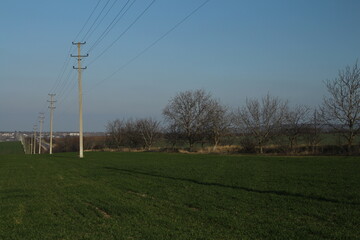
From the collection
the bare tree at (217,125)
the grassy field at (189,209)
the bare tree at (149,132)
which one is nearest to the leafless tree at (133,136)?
the bare tree at (149,132)

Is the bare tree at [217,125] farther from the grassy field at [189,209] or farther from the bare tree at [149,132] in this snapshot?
the grassy field at [189,209]

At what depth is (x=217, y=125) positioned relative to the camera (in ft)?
217

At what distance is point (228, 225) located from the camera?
9.61m

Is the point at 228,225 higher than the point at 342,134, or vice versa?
the point at 342,134

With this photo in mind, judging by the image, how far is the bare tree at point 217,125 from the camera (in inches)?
2586

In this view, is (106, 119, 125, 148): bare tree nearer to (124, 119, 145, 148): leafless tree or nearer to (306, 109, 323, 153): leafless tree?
(124, 119, 145, 148): leafless tree

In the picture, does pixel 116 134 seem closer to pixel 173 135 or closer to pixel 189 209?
pixel 173 135

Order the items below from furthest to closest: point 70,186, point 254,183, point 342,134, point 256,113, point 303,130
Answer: point 256,113
point 303,130
point 342,134
point 70,186
point 254,183

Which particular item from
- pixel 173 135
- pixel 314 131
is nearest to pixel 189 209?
pixel 314 131

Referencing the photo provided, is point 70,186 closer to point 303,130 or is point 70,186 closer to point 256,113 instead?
point 303,130

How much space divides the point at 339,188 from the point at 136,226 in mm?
9327

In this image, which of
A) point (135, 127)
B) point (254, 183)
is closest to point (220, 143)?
point (135, 127)

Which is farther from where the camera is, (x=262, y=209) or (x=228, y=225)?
(x=262, y=209)

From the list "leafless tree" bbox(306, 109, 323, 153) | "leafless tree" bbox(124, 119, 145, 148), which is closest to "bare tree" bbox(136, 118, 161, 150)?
"leafless tree" bbox(124, 119, 145, 148)
